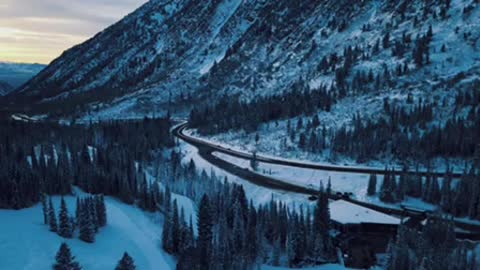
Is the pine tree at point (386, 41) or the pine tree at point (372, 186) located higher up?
the pine tree at point (386, 41)

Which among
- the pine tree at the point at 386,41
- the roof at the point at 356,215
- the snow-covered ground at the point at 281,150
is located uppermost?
the pine tree at the point at 386,41

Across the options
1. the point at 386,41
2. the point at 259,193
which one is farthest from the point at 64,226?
the point at 386,41

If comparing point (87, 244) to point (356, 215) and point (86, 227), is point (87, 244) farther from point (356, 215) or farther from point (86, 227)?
point (356, 215)

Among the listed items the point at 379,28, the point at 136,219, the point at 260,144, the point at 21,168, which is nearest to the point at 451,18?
the point at 379,28

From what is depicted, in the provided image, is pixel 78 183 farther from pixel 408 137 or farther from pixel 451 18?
pixel 451 18

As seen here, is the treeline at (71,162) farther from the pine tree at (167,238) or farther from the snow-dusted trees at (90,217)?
the pine tree at (167,238)

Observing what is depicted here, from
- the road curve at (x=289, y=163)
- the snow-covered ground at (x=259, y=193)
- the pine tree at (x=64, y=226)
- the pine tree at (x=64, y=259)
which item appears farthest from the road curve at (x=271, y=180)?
the pine tree at (x=64, y=259)

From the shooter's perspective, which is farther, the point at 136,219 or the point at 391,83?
the point at 391,83
